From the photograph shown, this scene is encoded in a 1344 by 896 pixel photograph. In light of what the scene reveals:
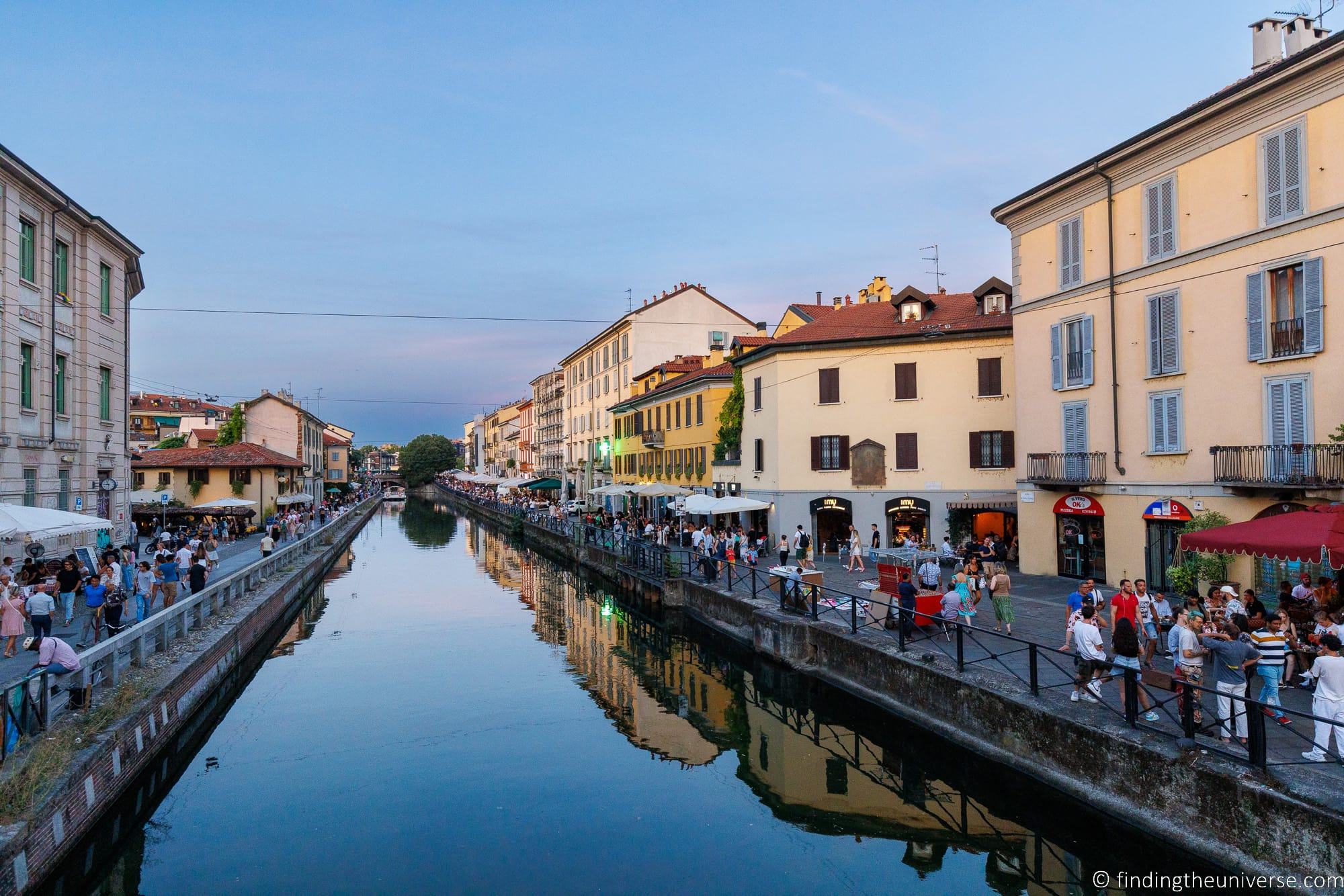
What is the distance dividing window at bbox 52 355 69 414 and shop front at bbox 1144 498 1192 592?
28024mm

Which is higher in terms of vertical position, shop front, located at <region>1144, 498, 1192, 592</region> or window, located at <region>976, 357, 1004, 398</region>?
window, located at <region>976, 357, 1004, 398</region>

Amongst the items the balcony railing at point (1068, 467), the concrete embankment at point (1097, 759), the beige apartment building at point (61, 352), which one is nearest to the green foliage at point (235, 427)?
the beige apartment building at point (61, 352)

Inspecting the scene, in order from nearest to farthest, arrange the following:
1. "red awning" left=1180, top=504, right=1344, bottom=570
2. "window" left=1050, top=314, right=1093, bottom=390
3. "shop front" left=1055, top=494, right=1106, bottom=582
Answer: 1. "red awning" left=1180, top=504, right=1344, bottom=570
2. "window" left=1050, top=314, right=1093, bottom=390
3. "shop front" left=1055, top=494, right=1106, bottom=582

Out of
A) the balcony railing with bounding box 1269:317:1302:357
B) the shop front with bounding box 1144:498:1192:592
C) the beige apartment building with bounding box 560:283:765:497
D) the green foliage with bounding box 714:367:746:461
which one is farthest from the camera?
the beige apartment building with bounding box 560:283:765:497

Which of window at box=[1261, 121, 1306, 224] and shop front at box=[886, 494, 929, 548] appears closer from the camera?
window at box=[1261, 121, 1306, 224]

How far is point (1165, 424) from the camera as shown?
19234mm

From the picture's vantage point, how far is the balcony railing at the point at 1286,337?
1614cm

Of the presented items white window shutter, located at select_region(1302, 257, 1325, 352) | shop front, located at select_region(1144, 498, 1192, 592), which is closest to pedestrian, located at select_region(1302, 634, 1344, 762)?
white window shutter, located at select_region(1302, 257, 1325, 352)

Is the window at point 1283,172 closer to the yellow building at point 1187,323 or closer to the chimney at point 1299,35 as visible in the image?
the yellow building at point 1187,323

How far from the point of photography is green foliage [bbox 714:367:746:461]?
3481 centimetres

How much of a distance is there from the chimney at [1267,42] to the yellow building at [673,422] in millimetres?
22291

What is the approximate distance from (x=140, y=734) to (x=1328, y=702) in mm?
14780

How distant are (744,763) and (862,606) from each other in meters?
4.66

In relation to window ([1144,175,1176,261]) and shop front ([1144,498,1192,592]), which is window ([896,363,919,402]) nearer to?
window ([1144,175,1176,261])
